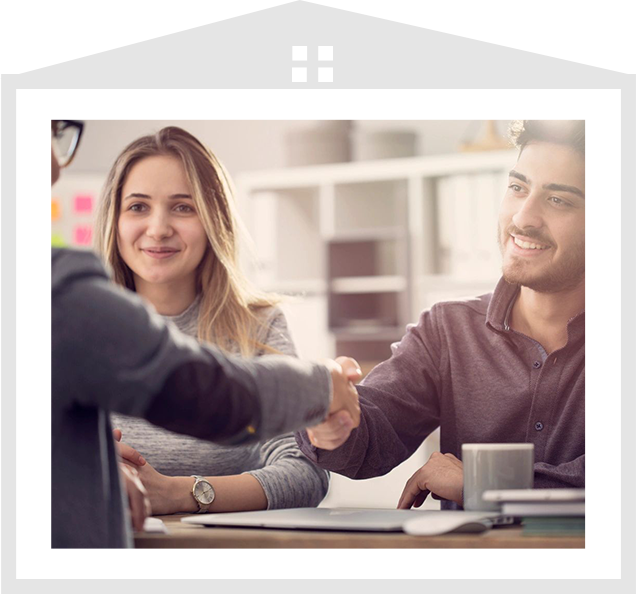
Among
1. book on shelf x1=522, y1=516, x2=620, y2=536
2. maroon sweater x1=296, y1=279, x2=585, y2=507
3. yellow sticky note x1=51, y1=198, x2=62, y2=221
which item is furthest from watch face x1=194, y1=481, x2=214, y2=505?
yellow sticky note x1=51, y1=198, x2=62, y2=221

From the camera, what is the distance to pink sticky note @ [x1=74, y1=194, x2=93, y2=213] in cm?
438

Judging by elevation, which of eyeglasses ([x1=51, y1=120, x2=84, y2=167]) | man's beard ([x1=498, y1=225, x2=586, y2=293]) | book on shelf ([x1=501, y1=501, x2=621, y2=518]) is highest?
eyeglasses ([x1=51, y1=120, x2=84, y2=167])

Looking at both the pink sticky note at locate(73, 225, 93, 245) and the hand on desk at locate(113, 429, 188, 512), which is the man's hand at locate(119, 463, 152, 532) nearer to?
the hand on desk at locate(113, 429, 188, 512)

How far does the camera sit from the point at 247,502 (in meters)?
1.35

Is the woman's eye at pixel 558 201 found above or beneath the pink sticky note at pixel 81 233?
beneath

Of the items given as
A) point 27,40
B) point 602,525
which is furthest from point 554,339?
point 27,40

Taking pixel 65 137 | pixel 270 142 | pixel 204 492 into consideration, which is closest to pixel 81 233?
pixel 270 142

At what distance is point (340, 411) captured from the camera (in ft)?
3.48

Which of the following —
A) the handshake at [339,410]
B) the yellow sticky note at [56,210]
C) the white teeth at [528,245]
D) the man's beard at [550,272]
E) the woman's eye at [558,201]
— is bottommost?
the handshake at [339,410]

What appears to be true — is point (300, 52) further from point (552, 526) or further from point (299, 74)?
point (552, 526)

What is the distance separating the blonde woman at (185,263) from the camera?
157 cm

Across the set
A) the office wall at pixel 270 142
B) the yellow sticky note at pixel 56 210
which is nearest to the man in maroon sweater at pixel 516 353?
the office wall at pixel 270 142

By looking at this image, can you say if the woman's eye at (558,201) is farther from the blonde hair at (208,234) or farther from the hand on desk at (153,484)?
the hand on desk at (153,484)

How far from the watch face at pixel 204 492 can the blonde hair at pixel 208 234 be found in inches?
13.4
